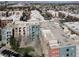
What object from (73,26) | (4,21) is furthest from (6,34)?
(73,26)

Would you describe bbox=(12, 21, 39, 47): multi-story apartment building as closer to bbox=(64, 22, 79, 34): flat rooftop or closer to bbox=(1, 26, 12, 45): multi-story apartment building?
bbox=(1, 26, 12, 45): multi-story apartment building

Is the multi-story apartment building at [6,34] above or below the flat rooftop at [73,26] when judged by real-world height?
below

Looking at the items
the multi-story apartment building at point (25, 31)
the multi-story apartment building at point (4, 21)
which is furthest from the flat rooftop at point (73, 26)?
the multi-story apartment building at point (4, 21)

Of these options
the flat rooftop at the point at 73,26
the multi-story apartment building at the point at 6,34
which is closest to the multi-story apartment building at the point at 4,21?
the multi-story apartment building at the point at 6,34

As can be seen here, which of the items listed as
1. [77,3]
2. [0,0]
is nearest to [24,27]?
[0,0]

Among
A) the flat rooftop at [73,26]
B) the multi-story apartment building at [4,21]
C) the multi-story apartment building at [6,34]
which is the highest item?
the multi-story apartment building at [4,21]

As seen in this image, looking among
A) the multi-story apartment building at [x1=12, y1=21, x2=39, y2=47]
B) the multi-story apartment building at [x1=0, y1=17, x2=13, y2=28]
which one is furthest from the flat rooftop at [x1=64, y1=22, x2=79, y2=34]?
the multi-story apartment building at [x1=0, y1=17, x2=13, y2=28]

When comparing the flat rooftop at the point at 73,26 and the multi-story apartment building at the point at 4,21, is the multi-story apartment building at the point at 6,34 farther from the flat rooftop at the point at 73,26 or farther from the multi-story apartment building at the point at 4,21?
the flat rooftop at the point at 73,26

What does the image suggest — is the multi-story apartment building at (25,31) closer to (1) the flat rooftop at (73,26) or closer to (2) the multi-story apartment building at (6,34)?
(2) the multi-story apartment building at (6,34)

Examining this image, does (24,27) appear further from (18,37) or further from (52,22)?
(52,22)

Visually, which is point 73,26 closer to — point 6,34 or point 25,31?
point 25,31

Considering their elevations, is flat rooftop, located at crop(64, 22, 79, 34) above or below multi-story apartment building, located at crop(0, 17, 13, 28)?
below
